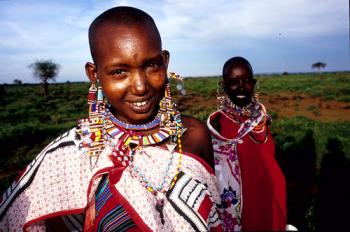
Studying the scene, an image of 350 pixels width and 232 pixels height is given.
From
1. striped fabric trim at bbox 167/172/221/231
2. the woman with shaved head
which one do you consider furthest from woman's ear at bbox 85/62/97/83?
the woman with shaved head

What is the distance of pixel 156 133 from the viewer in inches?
66.2

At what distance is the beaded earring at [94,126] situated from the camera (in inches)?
60.6

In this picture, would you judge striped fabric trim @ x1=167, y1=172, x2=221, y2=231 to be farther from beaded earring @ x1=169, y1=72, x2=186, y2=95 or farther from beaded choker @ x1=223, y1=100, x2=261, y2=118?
beaded choker @ x1=223, y1=100, x2=261, y2=118

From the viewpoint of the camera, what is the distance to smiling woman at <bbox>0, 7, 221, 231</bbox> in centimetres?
143

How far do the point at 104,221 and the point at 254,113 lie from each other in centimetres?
286

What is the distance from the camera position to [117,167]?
1475 mm

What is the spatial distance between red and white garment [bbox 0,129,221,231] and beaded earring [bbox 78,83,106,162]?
0.13 ft

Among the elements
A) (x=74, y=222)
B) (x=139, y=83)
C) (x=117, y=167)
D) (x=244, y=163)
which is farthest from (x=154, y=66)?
(x=244, y=163)

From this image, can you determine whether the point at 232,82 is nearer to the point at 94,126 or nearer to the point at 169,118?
the point at 169,118

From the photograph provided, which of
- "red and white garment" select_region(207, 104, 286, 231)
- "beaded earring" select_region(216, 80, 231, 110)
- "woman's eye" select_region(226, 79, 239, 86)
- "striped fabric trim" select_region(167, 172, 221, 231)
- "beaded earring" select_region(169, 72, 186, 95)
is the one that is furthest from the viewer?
"beaded earring" select_region(216, 80, 231, 110)

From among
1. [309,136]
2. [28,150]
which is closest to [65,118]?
[28,150]

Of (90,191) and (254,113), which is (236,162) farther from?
(90,191)

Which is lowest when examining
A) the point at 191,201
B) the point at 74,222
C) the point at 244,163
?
the point at 244,163

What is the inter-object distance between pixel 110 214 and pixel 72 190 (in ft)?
0.85
